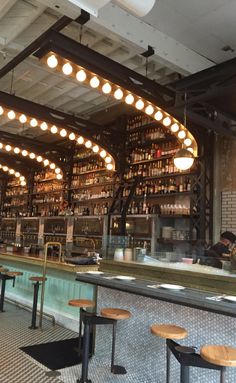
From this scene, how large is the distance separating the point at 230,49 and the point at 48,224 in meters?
6.92

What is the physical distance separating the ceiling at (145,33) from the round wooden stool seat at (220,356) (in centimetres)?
360

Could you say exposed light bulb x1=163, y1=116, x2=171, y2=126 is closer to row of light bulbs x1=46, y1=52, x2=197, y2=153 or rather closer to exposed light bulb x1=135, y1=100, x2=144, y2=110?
row of light bulbs x1=46, y1=52, x2=197, y2=153

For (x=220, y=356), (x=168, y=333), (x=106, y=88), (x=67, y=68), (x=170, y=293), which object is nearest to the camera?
(x=220, y=356)

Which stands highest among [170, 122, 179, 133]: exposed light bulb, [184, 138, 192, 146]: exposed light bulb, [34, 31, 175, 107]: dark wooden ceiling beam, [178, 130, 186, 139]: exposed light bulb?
[34, 31, 175, 107]: dark wooden ceiling beam

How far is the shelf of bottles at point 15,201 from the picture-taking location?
39.6 ft

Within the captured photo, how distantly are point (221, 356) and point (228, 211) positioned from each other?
4448 mm

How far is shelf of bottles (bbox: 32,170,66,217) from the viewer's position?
10164 millimetres

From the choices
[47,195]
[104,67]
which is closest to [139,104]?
[104,67]

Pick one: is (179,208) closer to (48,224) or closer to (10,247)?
(10,247)

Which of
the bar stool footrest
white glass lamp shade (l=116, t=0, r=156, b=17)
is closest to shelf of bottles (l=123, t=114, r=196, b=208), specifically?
the bar stool footrest

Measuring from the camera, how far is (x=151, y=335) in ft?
10.9

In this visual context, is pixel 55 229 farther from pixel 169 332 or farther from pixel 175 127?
pixel 169 332

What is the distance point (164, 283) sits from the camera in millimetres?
3393

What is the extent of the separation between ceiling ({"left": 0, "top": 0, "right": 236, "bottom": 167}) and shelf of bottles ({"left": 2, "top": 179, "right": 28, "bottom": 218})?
606cm
